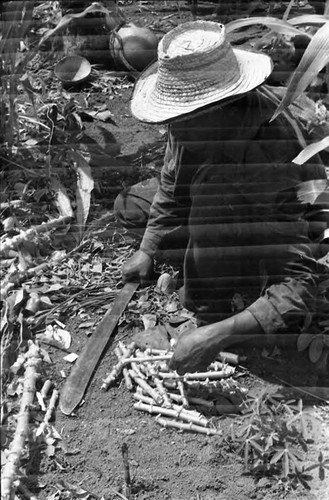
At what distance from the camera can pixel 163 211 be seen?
2059 mm

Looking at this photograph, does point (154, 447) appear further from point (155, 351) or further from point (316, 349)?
point (316, 349)

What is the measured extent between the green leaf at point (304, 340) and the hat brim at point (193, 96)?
530mm

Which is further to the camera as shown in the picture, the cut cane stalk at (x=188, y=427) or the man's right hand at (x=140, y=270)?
the man's right hand at (x=140, y=270)

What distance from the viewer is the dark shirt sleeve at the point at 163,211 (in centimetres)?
203

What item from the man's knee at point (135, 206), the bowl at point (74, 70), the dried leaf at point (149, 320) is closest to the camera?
the dried leaf at point (149, 320)

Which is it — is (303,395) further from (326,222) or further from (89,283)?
(89,283)

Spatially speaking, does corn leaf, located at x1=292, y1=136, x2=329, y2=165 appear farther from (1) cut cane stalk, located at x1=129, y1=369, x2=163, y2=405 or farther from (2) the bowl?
(2) the bowl

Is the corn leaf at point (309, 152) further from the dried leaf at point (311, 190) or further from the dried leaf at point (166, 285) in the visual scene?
the dried leaf at point (166, 285)

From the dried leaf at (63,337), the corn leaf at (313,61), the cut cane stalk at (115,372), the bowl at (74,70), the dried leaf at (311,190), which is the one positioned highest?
the corn leaf at (313,61)

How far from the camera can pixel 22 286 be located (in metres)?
2.04

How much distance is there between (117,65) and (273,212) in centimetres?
130

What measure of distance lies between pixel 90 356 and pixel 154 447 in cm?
30

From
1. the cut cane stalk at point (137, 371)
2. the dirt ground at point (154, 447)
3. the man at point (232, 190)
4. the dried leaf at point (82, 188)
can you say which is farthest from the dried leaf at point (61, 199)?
the cut cane stalk at point (137, 371)

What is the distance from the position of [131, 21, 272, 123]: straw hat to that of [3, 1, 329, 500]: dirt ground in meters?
0.54
